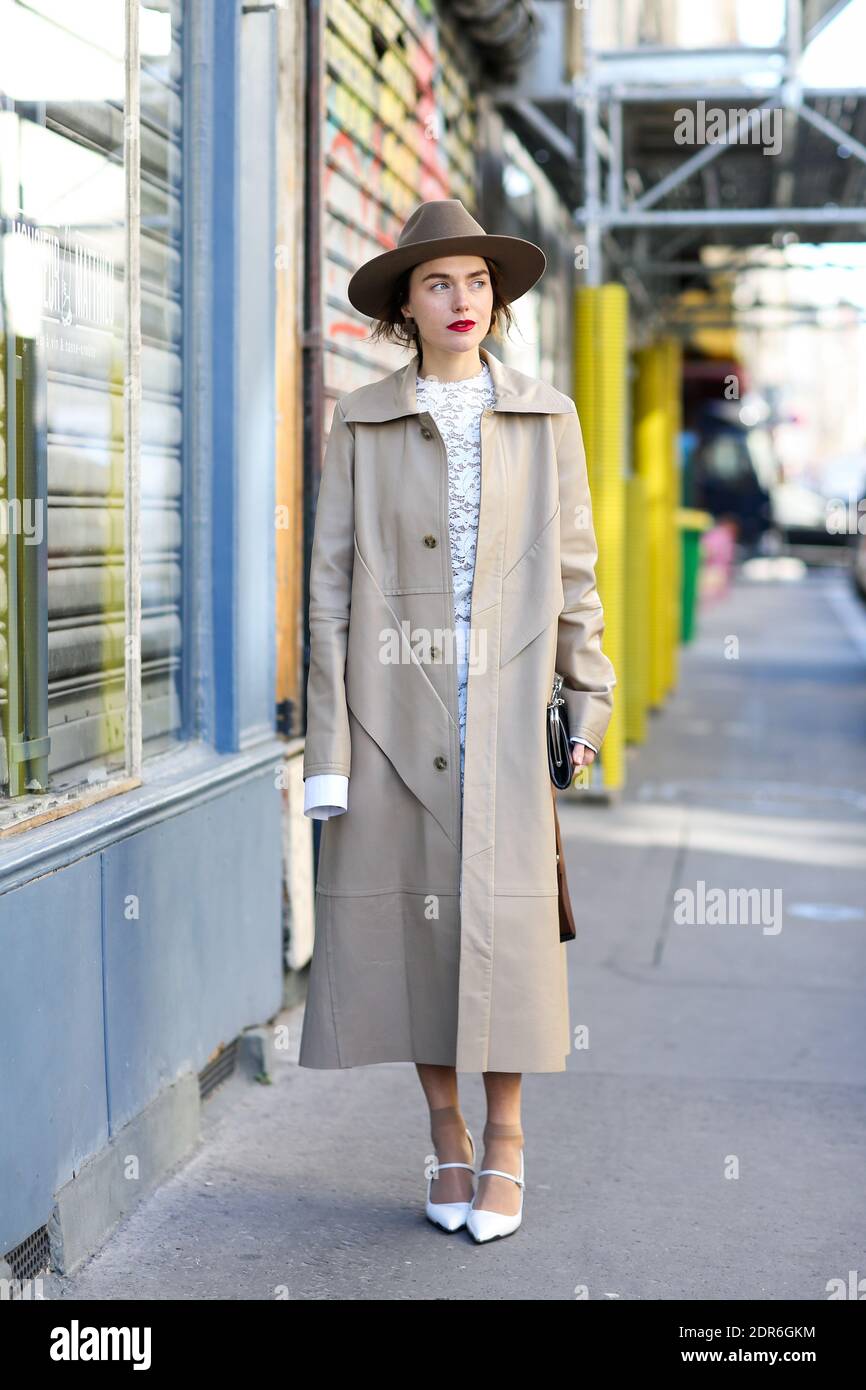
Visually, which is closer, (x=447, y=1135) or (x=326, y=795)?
(x=326, y=795)

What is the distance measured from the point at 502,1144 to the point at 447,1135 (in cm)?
13

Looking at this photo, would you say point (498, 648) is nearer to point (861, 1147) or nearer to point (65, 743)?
point (65, 743)

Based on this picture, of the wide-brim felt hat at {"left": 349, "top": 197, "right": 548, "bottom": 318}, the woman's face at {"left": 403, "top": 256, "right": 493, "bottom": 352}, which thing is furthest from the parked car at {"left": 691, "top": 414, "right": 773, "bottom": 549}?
the woman's face at {"left": 403, "top": 256, "right": 493, "bottom": 352}

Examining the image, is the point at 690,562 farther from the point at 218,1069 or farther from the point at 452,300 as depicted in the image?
the point at 452,300

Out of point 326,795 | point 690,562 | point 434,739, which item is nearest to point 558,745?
point 434,739

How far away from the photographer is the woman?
3523 millimetres

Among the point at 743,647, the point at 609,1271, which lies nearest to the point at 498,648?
the point at 609,1271

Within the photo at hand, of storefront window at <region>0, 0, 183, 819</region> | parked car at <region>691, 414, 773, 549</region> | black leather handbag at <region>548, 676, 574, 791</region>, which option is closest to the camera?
storefront window at <region>0, 0, 183, 819</region>

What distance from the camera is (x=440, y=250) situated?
11.7 ft

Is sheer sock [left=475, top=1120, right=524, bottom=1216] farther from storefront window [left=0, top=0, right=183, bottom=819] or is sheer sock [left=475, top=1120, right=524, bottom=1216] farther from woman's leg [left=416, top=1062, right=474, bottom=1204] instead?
storefront window [left=0, top=0, right=183, bottom=819]

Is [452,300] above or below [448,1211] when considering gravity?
above

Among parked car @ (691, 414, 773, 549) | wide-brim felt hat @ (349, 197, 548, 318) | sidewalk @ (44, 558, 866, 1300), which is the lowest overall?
sidewalk @ (44, 558, 866, 1300)

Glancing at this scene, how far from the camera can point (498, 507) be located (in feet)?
11.6
